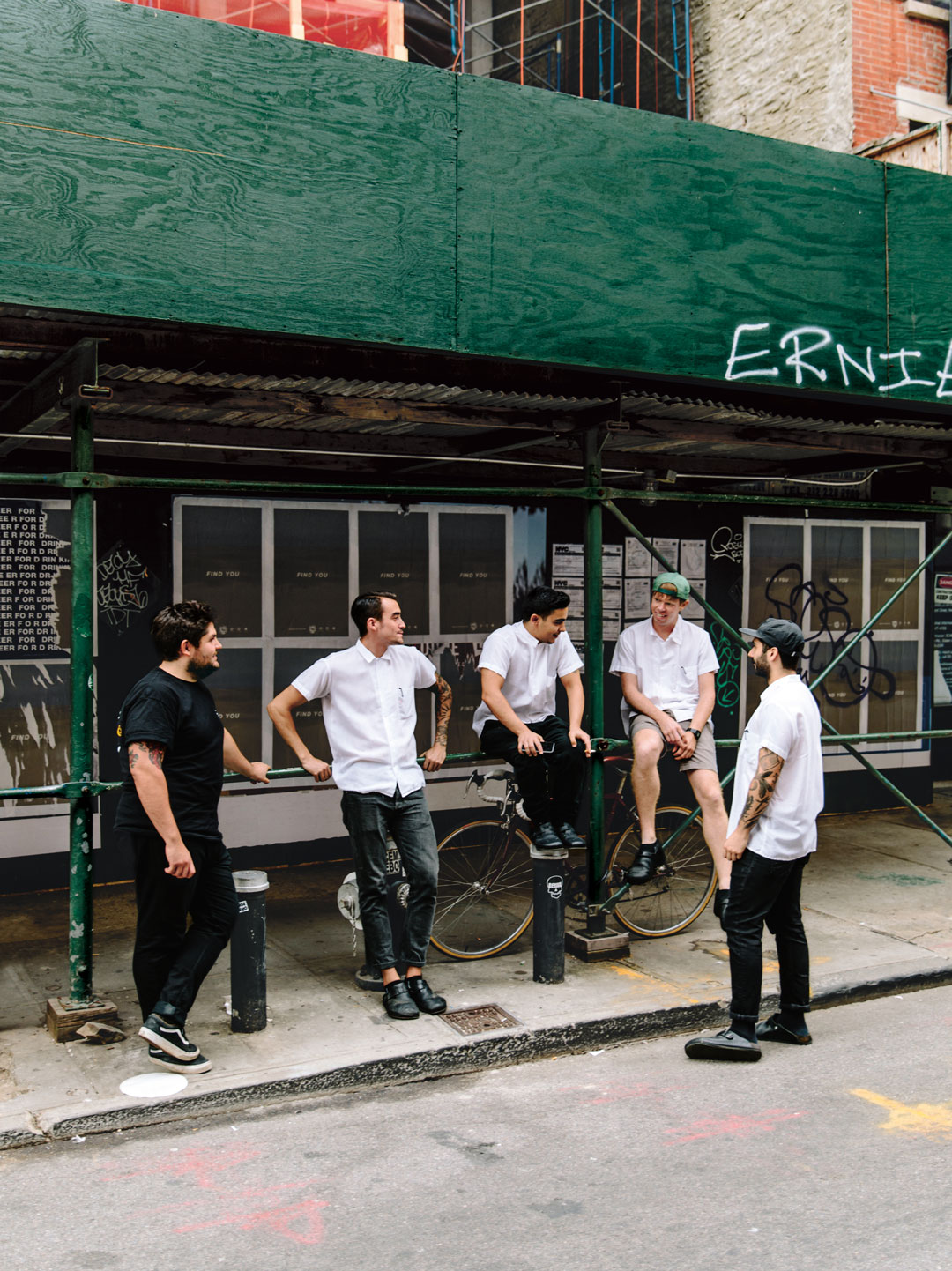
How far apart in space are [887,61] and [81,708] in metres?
12.4

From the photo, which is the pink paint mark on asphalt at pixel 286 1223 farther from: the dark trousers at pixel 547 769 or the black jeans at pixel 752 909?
the dark trousers at pixel 547 769

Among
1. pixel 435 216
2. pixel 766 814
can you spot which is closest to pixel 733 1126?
pixel 766 814

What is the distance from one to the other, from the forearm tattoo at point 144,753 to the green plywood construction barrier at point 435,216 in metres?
1.89

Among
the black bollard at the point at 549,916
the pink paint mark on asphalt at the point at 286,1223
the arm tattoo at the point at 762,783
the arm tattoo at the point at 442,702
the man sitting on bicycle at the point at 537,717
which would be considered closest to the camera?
the pink paint mark on asphalt at the point at 286,1223

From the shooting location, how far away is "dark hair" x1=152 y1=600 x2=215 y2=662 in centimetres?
510

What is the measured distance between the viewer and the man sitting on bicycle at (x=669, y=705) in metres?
6.82

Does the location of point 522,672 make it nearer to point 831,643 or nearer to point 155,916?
point 155,916

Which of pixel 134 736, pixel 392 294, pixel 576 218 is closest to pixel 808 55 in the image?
pixel 576 218

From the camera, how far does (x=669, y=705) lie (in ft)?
23.1

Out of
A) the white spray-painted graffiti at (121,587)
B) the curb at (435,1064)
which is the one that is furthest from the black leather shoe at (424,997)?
the white spray-painted graffiti at (121,587)

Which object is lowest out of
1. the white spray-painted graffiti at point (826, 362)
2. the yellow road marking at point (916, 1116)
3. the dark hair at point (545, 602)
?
the yellow road marking at point (916, 1116)

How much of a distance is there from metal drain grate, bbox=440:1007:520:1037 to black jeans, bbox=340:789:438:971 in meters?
0.32

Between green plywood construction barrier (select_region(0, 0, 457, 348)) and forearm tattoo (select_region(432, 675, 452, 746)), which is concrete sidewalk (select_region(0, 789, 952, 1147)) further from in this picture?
green plywood construction barrier (select_region(0, 0, 457, 348))

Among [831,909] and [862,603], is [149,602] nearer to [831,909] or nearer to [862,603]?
[831,909]
